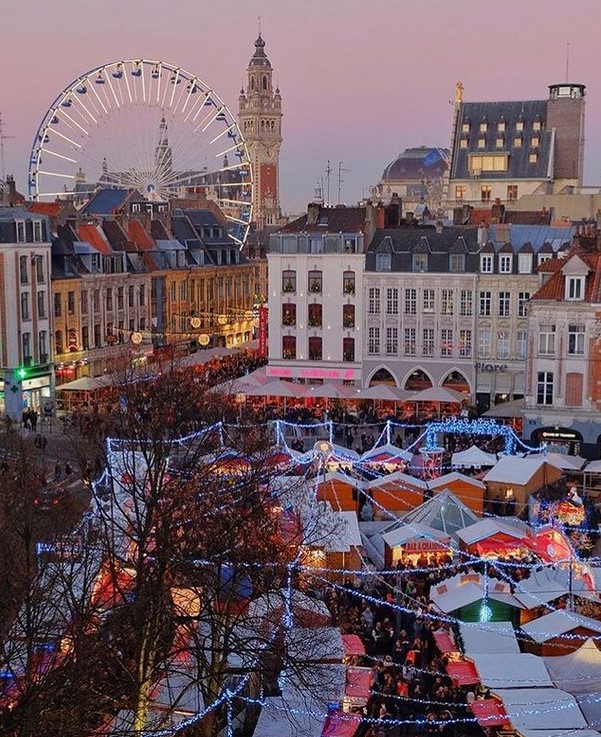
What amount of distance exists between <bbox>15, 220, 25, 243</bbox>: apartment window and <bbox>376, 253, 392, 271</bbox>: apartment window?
15.7m

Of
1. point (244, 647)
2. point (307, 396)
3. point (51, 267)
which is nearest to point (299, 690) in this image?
point (244, 647)

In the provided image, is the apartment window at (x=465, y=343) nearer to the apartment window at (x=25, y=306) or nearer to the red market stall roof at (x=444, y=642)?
the apartment window at (x=25, y=306)

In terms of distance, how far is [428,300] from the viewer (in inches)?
1953

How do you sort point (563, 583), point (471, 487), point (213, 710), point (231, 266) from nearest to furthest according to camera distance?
point (213, 710) → point (563, 583) → point (471, 487) → point (231, 266)

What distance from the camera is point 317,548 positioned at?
24859mm

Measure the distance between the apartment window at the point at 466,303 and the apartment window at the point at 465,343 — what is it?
0.78 meters

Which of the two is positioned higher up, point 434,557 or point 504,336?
point 504,336

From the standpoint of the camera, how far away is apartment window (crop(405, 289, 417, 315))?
163 feet

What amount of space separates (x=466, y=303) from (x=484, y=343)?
1890mm

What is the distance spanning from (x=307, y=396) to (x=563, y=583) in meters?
23.0

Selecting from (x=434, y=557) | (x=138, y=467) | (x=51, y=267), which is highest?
(x=51, y=267)

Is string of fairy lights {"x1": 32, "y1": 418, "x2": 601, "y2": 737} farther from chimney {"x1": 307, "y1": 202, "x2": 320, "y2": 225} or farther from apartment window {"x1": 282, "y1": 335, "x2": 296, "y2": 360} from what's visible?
chimney {"x1": 307, "y1": 202, "x2": 320, "y2": 225}

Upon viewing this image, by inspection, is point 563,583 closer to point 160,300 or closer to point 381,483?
point 381,483

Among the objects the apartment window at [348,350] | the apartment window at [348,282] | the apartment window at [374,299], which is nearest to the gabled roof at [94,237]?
the apartment window at [348,282]
